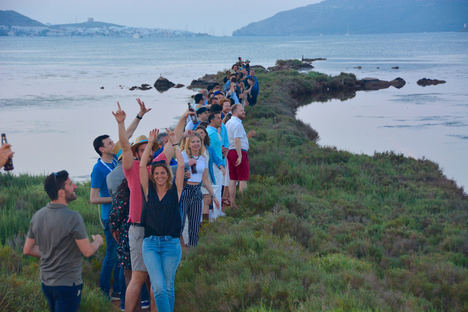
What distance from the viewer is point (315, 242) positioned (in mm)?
10203

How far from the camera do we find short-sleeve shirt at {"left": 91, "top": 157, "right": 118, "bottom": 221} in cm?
714

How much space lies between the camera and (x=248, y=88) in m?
24.2

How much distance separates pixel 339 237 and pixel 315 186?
423 cm

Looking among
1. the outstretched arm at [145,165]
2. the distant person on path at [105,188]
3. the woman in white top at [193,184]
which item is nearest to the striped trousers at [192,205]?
the woman in white top at [193,184]

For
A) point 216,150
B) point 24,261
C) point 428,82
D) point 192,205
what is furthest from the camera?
point 428,82

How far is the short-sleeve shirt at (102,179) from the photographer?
7.14 meters

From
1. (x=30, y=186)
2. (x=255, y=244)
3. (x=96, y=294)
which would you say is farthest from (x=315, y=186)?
(x=96, y=294)

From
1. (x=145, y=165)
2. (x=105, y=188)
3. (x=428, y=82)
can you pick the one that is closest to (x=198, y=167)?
(x=105, y=188)

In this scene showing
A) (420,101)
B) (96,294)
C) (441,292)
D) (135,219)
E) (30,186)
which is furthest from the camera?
(420,101)

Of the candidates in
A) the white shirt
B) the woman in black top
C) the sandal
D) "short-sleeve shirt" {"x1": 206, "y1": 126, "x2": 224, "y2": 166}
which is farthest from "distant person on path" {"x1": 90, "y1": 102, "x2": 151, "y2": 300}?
the sandal

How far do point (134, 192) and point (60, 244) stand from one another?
1.28 metres

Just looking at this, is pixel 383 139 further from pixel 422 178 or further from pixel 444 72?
pixel 444 72

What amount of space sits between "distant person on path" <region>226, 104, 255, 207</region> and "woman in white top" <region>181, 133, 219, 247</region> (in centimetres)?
225

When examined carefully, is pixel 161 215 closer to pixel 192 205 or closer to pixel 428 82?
pixel 192 205
